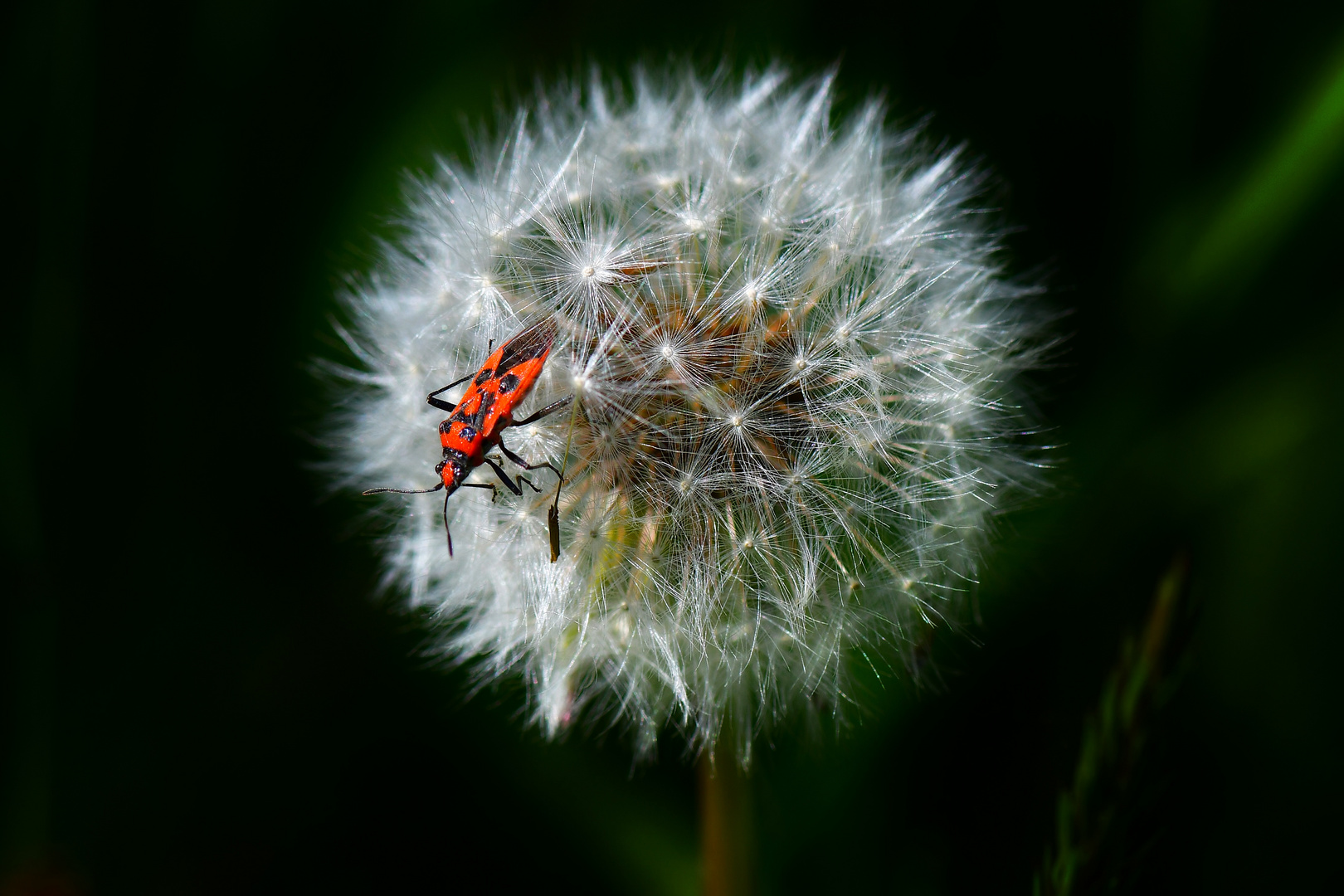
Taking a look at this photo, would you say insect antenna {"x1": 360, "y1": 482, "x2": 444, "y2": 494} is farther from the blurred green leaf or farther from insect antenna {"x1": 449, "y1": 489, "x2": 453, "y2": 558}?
the blurred green leaf

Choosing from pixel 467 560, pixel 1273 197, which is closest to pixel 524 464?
pixel 467 560

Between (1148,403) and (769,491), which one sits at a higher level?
(1148,403)

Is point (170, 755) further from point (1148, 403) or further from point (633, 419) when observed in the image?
point (1148, 403)

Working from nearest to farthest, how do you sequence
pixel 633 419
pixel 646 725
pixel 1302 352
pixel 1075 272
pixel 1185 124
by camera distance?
pixel 633 419 → pixel 646 725 → pixel 1302 352 → pixel 1185 124 → pixel 1075 272

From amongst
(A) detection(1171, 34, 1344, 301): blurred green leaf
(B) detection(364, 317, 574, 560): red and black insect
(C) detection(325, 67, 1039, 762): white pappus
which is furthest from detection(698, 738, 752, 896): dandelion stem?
(A) detection(1171, 34, 1344, 301): blurred green leaf

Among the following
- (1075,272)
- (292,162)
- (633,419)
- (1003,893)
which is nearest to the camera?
(633,419)

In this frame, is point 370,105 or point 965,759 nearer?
point 965,759

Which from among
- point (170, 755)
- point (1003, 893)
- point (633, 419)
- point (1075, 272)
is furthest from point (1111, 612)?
point (170, 755)
